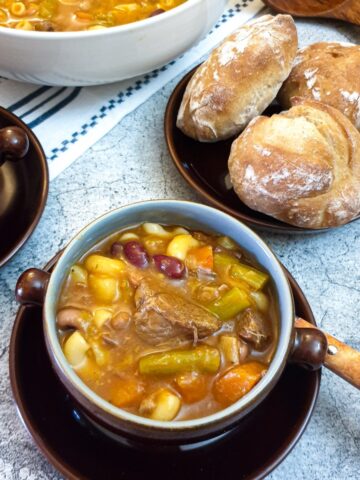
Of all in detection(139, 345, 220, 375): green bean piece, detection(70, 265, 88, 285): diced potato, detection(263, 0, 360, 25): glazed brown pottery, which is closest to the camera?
detection(139, 345, 220, 375): green bean piece

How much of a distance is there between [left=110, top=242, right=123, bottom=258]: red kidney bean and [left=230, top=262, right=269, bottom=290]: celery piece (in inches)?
8.3

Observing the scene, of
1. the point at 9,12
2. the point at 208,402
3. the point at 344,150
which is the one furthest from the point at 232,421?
the point at 9,12

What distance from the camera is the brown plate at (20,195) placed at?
119 centimetres

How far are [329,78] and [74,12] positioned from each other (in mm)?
811

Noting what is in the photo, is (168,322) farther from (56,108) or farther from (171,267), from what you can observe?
(56,108)

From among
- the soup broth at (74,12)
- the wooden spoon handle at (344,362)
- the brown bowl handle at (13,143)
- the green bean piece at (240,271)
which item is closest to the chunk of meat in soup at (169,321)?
the green bean piece at (240,271)

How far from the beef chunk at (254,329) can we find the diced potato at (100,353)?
0.23 m

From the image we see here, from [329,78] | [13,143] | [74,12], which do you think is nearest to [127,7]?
[74,12]

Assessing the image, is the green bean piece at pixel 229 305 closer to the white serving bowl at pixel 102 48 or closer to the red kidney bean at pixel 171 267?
the red kidney bean at pixel 171 267

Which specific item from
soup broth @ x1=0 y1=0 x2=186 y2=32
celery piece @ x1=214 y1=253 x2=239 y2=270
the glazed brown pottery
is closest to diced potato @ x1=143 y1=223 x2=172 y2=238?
celery piece @ x1=214 y1=253 x2=239 y2=270

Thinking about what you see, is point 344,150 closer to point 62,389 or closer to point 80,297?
point 80,297

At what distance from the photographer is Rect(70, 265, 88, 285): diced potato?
3.25ft

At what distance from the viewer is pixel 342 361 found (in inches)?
38.2

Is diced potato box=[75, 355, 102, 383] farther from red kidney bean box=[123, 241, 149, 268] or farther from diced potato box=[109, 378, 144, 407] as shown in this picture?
red kidney bean box=[123, 241, 149, 268]
